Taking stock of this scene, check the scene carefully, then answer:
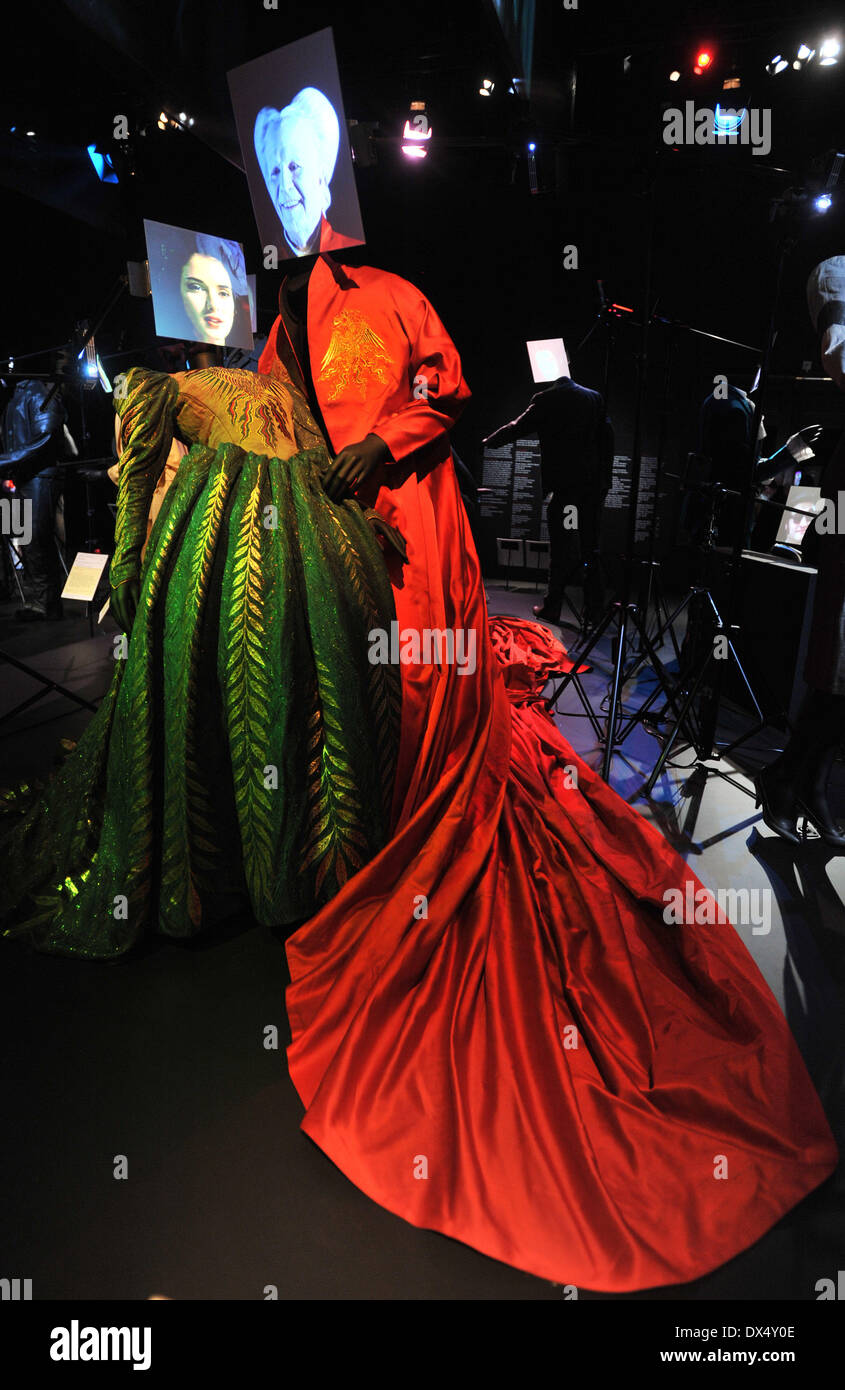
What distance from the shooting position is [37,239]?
4.70 meters

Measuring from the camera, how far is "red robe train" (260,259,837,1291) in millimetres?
1245

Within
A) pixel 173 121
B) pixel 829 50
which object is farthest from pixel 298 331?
pixel 829 50

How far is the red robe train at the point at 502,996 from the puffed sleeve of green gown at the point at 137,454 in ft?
1.57

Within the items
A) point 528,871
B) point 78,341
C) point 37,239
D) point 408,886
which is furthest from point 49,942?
point 37,239

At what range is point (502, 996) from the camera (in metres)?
1.66

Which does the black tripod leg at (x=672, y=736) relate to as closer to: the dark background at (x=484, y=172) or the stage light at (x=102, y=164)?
the dark background at (x=484, y=172)

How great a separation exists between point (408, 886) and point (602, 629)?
75.2 inches

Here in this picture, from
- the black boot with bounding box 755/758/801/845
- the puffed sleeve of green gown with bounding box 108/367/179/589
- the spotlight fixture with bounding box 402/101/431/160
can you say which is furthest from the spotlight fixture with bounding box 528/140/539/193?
the black boot with bounding box 755/758/801/845

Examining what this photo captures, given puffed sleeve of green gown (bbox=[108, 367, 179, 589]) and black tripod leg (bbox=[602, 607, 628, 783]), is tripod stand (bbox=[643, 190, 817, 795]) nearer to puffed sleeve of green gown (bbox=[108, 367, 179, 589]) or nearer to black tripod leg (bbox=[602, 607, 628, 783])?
black tripod leg (bbox=[602, 607, 628, 783])

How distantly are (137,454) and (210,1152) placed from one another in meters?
1.69

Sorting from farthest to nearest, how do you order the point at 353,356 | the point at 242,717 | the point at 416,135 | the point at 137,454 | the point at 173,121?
1. the point at 416,135
2. the point at 173,121
3. the point at 353,356
4. the point at 137,454
5. the point at 242,717

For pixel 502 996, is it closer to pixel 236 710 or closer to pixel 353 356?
pixel 236 710

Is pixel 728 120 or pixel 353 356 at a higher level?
pixel 728 120
